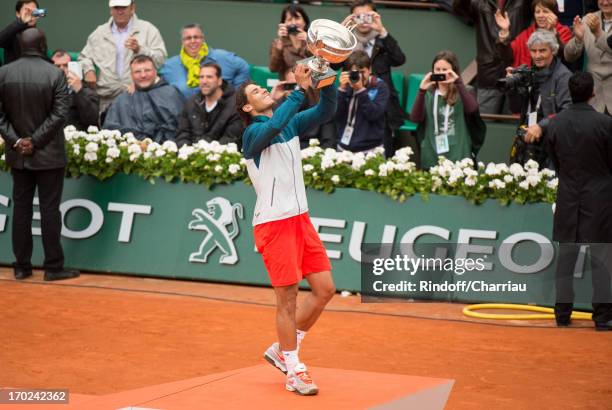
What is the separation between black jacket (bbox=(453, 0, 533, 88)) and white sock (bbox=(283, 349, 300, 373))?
7342 mm

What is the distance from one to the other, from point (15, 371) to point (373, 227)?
424cm

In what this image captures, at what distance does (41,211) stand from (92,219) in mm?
698

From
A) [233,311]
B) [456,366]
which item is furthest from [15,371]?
[456,366]

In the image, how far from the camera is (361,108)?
40.7 feet

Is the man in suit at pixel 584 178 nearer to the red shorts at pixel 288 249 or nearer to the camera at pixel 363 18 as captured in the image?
the camera at pixel 363 18

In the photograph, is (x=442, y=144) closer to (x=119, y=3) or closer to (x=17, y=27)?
(x=119, y=3)

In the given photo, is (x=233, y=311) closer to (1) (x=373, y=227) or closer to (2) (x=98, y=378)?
(1) (x=373, y=227)

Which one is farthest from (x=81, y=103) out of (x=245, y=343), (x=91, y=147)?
(x=245, y=343)

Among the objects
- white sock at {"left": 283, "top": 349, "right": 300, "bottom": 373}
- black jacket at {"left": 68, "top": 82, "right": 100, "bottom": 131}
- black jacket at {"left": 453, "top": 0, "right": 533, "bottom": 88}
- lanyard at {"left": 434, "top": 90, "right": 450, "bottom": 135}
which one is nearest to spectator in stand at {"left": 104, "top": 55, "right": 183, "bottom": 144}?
black jacket at {"left": 68, "top": 82, "right": 100, "bottom": 131}

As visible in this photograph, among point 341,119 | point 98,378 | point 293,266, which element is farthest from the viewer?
point 341,119

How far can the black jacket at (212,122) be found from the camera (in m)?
12.7

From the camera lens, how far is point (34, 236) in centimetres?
1243

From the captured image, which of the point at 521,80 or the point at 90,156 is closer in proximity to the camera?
the point at 521,80

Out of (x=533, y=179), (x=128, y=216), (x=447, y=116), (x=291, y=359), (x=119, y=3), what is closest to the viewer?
(x=291, y=359)
